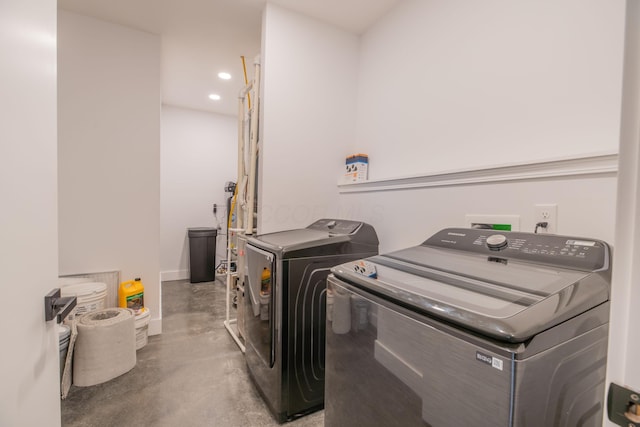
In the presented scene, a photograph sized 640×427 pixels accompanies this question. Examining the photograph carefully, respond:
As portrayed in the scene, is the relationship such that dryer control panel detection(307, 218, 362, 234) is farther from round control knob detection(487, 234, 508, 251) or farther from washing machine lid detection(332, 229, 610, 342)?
round control knob detection(487, 234, 508, 251)

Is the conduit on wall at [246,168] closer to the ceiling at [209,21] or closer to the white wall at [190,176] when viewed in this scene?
the ceiling at [209,21]

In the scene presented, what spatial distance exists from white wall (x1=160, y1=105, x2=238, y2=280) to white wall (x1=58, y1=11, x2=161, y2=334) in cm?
196

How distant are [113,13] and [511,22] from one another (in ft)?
9.66

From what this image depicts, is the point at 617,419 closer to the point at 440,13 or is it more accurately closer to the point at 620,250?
the point at 620,250

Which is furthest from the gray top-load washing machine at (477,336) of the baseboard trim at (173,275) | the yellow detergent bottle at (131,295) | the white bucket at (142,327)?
the baseboard trim at (173,275)

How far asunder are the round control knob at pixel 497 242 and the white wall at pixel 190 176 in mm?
4504

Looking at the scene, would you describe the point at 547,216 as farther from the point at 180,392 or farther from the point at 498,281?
the point at 180,392

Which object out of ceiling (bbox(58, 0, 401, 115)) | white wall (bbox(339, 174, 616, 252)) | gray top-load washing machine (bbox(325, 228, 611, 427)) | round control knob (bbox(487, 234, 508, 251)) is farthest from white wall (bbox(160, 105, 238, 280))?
round control knob (bbox(487, 234, 508, 251))

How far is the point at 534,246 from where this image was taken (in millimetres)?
957

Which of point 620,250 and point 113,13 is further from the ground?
point 113,13

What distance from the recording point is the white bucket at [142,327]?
7.72 feet

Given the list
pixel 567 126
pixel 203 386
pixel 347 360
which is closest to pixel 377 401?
pixel 347 360

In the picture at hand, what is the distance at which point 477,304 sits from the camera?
2.19 ft

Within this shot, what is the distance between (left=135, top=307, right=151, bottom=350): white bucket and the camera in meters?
2.35
